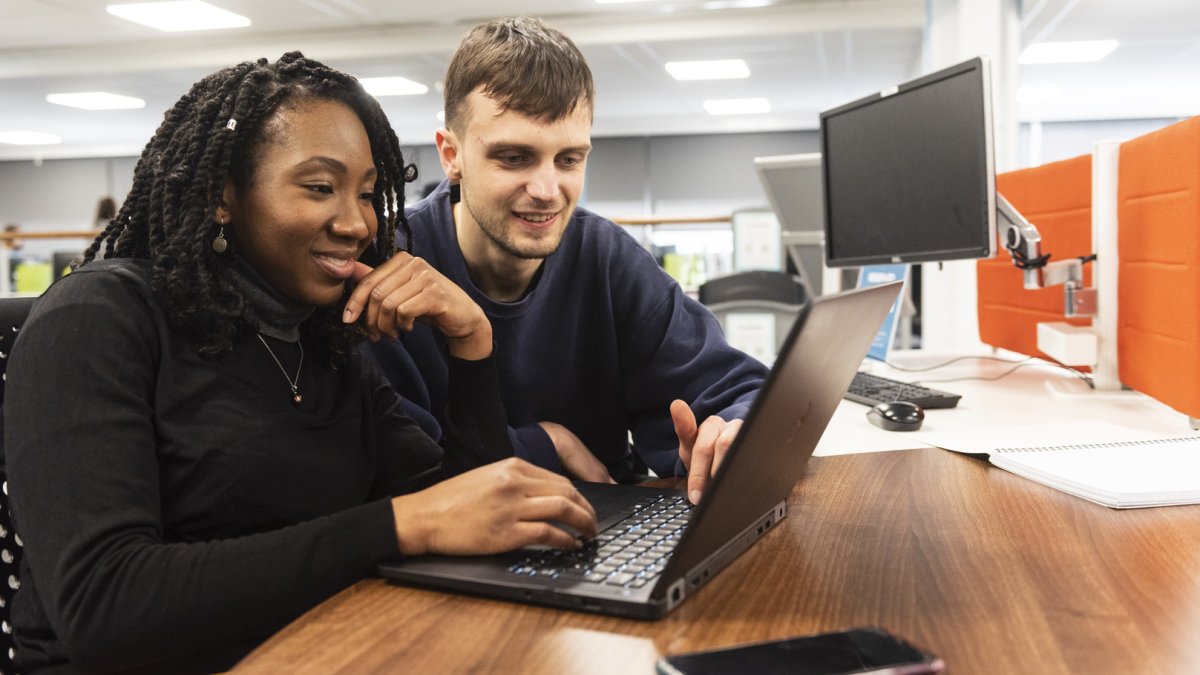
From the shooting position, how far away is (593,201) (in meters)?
10.0

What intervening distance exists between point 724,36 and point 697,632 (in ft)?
18.3

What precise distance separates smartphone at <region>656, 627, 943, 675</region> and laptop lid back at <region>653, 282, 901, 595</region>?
8cm

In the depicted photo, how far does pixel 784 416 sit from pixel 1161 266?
1.01m

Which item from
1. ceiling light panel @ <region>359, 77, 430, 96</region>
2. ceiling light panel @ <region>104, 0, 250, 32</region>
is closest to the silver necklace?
ceiling light panel @ <region>104, 0, 250, 32</region>

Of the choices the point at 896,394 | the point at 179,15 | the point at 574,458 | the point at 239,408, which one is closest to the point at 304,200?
the point at 239,408

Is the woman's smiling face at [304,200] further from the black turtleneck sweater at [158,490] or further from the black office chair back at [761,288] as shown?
the black office chair back at [761,288]

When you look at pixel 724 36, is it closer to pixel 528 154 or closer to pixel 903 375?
pixel 903 375

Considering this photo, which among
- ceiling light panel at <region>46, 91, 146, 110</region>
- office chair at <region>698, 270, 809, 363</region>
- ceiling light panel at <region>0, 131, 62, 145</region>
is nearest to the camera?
office chair at <region>698, 270, 809, 363</region>

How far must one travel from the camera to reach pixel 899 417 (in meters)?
1.28

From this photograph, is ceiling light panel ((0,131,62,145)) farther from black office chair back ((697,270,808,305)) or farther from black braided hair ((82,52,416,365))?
black braided hair ((82,52,416,365))

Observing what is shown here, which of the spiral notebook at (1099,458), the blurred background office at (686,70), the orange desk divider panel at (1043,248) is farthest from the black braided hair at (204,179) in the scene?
the blurred background office at (686,70)

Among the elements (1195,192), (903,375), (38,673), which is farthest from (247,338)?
(903,375)

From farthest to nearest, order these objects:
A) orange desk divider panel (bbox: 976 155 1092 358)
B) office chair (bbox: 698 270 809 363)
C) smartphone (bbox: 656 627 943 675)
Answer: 1. office chair (bbox: 698 270 809 363)
2. orange desk divider panel (bbox: 976 155 1092 358)
3. smartphone (bbox: 656 627 943 675)

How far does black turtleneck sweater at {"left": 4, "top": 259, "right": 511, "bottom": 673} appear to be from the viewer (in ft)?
2.14
